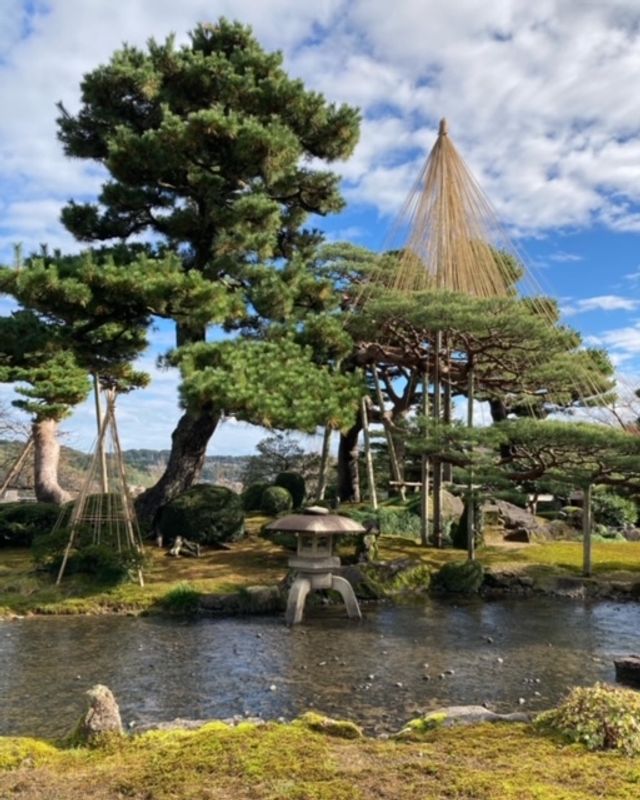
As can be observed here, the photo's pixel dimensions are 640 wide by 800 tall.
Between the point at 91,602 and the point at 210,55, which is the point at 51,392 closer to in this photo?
the point at 91,602

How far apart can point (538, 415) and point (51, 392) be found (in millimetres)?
14050

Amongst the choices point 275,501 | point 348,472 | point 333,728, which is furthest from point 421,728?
point 348,472

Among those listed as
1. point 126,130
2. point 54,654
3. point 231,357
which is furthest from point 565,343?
point 54,654

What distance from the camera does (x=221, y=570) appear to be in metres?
11.1

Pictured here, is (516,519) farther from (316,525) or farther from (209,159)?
(209,159)

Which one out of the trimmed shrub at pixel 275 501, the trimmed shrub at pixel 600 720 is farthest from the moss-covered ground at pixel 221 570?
the trimmed shrub at pixel 600 720

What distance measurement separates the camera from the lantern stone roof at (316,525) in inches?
346

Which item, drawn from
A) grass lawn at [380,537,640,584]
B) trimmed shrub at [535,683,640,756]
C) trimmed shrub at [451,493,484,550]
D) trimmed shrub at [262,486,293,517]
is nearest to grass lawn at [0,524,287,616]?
grass lawn at [380,537,640,584]

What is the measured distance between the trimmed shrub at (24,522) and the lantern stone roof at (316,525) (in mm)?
6614

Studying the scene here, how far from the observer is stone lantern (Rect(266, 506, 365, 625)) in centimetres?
884

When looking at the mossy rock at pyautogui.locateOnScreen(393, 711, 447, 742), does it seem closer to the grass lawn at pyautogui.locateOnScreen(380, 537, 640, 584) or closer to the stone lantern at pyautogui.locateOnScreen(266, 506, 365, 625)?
the stone lantern at pyautogui.locateOnScreen(266, 506, 365, 625)

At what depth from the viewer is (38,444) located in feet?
60.6

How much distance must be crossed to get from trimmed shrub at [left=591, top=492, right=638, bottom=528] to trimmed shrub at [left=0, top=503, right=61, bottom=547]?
15116 mm

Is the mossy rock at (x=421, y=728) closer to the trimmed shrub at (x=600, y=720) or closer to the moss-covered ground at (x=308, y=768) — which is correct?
the moss-covered ground at (x=308, y=768)
